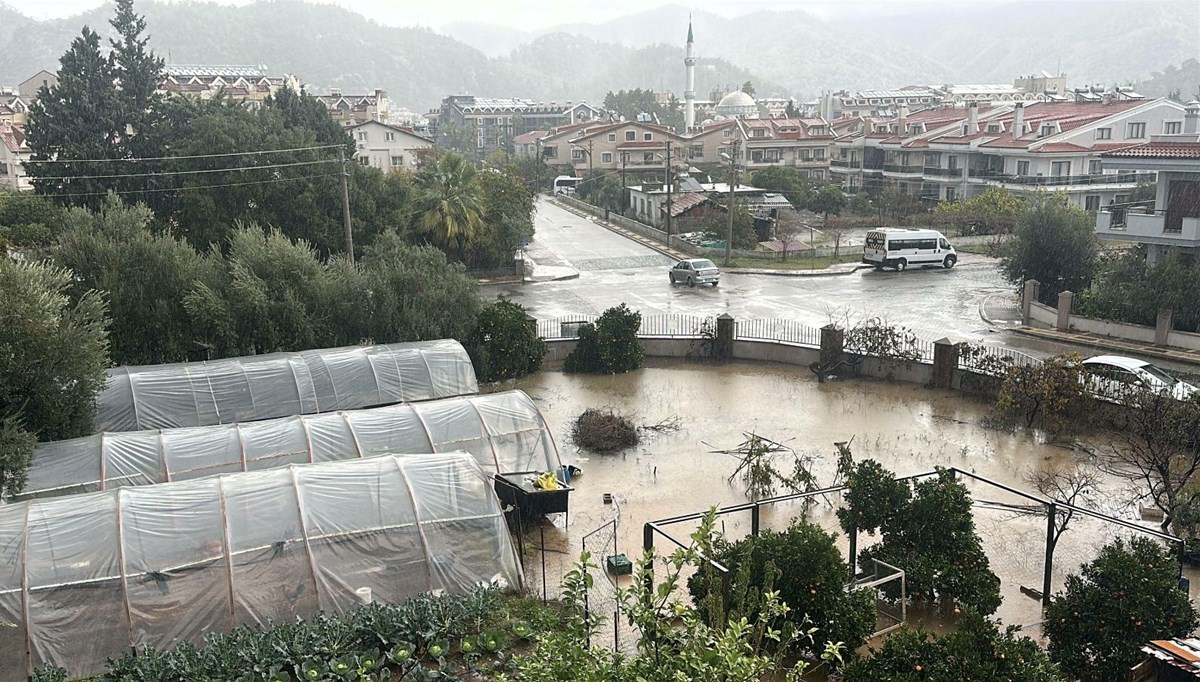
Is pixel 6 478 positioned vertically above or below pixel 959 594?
above

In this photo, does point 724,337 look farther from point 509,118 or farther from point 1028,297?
point 509,118

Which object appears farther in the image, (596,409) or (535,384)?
(535,384)

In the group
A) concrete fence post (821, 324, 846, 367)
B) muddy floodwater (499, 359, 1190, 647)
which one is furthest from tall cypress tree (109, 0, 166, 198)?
concrete fence post (821, 324, 846, 367)

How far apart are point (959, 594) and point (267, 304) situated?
16.9m

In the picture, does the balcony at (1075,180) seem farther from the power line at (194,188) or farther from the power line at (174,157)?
the power line at (194,188)

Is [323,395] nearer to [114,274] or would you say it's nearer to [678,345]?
[114,274]

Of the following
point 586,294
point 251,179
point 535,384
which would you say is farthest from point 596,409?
point 251,179

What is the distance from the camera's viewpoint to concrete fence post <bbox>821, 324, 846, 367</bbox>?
2605cm

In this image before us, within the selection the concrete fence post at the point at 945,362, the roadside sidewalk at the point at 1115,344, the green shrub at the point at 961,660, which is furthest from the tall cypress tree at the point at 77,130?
the green shrub at the point at 961,660

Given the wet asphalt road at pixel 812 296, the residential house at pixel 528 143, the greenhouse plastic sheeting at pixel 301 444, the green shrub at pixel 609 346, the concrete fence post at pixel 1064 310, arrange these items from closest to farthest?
the greenhouse plastic sheeting at pixel 301 444 < the green shrub at pixel 609 346 < the concrete fence post at pixel 1064 310 < the wet asphalt road at pixel 812 296 < the residential house at pixel 528 143

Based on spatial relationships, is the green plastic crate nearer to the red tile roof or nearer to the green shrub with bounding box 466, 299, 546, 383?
the green shrub with bounding box 466, 299, 546, 383

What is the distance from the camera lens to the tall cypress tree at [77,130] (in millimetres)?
37750

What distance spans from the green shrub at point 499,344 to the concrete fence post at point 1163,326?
1851 centimetres

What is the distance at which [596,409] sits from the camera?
23.4 meters
